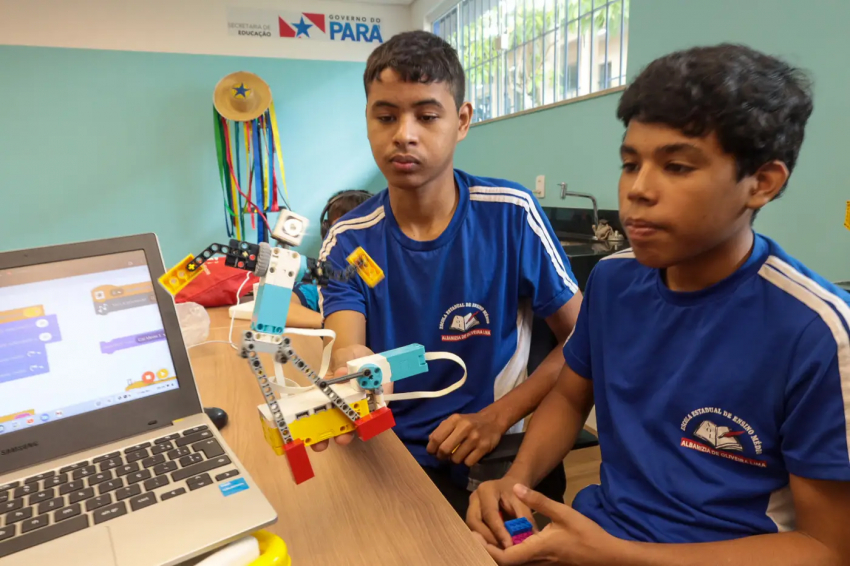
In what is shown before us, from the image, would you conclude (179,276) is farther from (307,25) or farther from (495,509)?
(307,25)

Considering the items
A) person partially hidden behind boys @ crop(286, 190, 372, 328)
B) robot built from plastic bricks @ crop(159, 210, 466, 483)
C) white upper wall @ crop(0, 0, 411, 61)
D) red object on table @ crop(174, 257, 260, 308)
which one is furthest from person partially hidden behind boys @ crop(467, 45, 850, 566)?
white upper wall @ crop(0, 0, 411, 61)

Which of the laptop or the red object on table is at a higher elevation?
the laptop

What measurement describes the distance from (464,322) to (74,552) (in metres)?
0.73

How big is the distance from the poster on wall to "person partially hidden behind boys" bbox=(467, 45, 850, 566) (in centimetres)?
346

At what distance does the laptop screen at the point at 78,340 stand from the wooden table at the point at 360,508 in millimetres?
186

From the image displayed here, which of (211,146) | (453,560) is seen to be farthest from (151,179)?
(453,560)

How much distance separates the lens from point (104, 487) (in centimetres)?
56

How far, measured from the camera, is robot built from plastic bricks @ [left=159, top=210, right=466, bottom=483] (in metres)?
0.55

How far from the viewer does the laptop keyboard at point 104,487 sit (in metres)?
0.51

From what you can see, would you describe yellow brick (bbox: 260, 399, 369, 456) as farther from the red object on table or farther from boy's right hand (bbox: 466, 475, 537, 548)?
the red object on table

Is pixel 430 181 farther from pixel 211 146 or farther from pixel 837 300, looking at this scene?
pixel 211 146

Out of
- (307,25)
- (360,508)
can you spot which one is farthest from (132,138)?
(360,508)

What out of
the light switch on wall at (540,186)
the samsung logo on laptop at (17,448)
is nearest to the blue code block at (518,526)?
the samsung logo on laptop at (17,448)

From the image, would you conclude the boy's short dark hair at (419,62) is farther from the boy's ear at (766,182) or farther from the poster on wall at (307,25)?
the poster on wall at (307,25)
